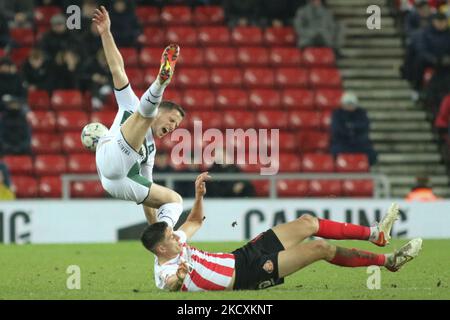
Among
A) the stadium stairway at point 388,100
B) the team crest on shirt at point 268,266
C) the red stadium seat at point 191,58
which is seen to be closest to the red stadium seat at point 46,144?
the red stadium seat at point 191,58

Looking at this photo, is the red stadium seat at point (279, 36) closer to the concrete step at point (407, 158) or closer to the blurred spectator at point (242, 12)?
the blurred spectator at point (242, 12)

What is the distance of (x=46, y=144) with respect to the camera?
21.2 meters

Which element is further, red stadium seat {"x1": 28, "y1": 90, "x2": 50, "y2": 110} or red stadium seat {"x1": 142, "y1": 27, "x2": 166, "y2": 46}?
red stadium seat {"x1": 142, "y1": 27, "x2": 166, "y2": 46}

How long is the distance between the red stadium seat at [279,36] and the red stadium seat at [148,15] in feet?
6.63

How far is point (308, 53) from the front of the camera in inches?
925

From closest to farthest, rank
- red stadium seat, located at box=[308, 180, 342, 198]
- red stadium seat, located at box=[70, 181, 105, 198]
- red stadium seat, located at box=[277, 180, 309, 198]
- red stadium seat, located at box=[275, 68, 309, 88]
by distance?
1. red stadium seat, located at box=[70, 181, 105, 198]
2. red stadium seat, located at box=[308, 180, 342, 198]
3. red stadium seat, located at box=[277, 180, 309, 198]
4. red stadium seat, located at box=[275, 68, 309, 88]

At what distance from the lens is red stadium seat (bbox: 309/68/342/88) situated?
23.2m

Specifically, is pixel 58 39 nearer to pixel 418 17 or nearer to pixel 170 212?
pixel 418 17

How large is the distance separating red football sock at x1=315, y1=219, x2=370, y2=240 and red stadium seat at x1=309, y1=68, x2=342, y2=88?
11.6 meters

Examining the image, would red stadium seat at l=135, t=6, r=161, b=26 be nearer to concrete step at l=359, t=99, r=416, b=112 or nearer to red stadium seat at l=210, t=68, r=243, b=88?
red stadium seat at l=210, t=68, r=243, b=88

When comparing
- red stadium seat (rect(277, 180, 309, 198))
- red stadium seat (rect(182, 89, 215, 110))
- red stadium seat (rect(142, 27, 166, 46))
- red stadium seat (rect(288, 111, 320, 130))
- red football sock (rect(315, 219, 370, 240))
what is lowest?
red stadium seat (rect(277, 180, 309, 198))

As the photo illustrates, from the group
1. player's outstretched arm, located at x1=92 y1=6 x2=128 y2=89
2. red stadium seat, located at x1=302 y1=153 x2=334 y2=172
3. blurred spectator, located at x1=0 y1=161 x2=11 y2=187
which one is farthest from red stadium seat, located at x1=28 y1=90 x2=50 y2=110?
player's outstretched arm, located at x1=92 y1=6 x2=128 y2=89

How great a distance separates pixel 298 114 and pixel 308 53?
171 cm

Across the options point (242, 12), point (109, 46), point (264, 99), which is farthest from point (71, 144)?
point (109, 46)
